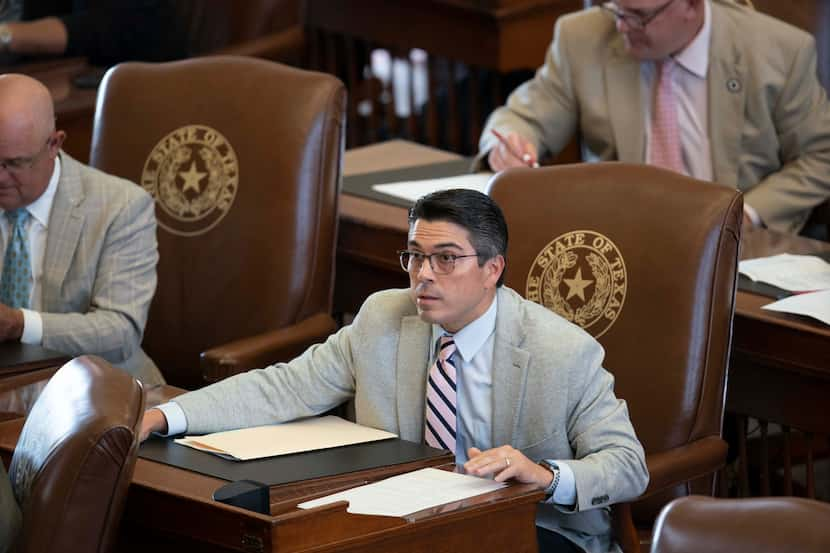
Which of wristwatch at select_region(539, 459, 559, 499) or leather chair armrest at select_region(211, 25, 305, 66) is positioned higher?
wristwatch at select_region(539, 459, 559, 499)

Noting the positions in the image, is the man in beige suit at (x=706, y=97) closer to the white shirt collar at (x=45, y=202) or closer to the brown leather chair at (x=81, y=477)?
the white shirt collar at (x=45, y=202)

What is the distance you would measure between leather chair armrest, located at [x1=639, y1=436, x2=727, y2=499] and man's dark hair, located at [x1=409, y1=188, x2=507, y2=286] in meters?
0.46

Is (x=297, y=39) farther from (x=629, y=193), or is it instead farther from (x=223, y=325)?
(x=629, y=193)

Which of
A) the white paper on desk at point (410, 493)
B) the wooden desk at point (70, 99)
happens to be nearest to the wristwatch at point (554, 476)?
the white paper on desk at point (410, 493)

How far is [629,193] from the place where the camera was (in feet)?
9.64

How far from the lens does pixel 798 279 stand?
10.6ft

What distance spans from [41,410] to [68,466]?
0.27m

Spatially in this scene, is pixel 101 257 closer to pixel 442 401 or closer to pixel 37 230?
pixel 37 230

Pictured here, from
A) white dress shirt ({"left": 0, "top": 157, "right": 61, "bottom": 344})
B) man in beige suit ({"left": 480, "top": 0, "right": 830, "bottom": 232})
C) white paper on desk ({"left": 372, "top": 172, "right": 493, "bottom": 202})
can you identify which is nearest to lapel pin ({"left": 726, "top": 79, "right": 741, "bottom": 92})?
man in beige suit ({"left": 480, "top": 0, "right": 830, "bottom": 232})

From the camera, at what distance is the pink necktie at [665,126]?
401 centimetres

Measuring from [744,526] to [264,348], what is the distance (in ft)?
4.93

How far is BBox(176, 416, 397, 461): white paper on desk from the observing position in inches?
96.7

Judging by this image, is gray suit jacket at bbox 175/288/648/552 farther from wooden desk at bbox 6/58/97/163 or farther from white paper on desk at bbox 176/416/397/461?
wooden desk at bbox 6/58/97/163

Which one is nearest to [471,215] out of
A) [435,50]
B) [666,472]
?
[666,472]
